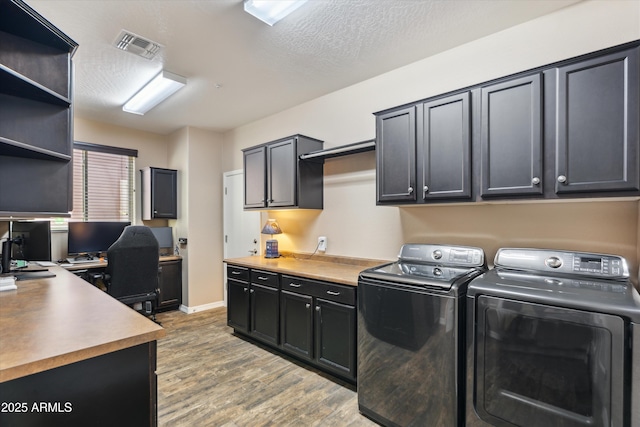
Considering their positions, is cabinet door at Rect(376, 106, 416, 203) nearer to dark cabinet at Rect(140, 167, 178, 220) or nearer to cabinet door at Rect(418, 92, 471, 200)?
cabinet door at Rect(418, 92, 471, 200)

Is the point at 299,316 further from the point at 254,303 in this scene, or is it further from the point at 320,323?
the point at 254,303

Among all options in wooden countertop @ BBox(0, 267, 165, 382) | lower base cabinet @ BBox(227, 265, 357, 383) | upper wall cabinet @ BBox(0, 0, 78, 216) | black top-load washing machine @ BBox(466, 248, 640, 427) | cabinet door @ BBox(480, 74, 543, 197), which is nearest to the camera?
wooden countertop @ BBox(0, 267, 165, 382)

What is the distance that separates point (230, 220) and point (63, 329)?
3.64 meters

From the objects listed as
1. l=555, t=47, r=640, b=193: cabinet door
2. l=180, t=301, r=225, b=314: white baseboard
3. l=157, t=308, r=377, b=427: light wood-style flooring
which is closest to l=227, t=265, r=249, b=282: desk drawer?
l=157, t=308, r=377, b=427: light wood-style flooring

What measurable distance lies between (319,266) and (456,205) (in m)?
1.44

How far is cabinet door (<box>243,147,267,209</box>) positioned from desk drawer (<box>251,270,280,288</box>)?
2.75 feet

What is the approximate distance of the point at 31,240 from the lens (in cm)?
297

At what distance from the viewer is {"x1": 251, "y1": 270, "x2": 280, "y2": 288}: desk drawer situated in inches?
122

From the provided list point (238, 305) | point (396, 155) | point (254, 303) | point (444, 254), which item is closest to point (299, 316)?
point (254, 303)

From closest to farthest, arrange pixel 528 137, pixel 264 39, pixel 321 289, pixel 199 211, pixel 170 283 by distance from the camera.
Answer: pixel 528 137, pixel 264 39, pixel 321 289, pixel 170 283, pixel 199 211

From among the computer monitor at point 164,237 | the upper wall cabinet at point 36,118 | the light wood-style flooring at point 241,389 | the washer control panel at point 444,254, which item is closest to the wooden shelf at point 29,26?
the upper wall cabinet at point 36,118

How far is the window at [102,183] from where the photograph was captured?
13.8 ft

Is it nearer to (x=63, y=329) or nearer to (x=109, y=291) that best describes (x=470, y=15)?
(x=63, y=329)

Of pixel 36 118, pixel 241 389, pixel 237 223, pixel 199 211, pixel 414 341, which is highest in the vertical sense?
pixel 36 118
